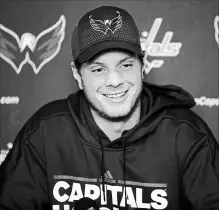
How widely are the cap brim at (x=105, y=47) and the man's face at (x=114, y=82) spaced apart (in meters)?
0.03

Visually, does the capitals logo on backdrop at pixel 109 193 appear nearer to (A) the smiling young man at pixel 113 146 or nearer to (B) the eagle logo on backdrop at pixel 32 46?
(A) the smiling young man at pixel 113 146

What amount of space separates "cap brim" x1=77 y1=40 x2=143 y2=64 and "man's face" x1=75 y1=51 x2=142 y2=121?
0.08 feet

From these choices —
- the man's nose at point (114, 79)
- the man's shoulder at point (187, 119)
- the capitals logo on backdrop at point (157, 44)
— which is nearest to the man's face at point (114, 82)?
the man's nose at point (114, 79)

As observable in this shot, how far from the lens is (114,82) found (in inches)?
46.2

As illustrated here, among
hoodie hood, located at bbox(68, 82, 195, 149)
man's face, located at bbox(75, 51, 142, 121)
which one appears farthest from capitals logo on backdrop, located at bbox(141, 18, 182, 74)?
man's face, located at bbox(75, 51, 142, 121)

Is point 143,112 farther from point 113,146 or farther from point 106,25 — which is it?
point 106,25

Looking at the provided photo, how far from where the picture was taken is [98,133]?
1286 mm

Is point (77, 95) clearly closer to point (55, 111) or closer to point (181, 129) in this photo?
point (55, 111)

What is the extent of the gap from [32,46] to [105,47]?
2.20ft

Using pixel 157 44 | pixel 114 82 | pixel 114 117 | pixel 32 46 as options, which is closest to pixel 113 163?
pixel 114 117

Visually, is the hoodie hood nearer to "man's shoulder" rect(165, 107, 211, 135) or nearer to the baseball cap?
"man's shoulder" rect(165, 107, 211, 135)

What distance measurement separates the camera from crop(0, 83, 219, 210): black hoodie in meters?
1.22

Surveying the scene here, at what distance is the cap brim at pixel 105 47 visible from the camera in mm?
1155

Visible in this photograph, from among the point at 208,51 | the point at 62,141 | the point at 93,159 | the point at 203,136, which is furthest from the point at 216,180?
the point at 208,51
